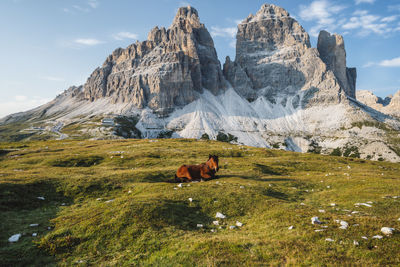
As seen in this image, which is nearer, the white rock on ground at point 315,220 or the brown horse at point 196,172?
the white rock on ground at point 315,220

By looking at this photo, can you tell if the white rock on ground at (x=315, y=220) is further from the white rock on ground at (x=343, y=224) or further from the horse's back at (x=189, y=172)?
the horse's back at (x=189, y=172)

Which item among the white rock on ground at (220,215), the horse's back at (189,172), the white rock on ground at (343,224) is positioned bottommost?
the white rock on ground at (220,215)

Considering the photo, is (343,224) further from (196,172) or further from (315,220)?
(196,172)

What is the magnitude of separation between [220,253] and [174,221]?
466cm

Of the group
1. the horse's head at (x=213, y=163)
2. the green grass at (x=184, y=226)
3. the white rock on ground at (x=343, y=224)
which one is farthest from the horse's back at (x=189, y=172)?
the white rock on ground at (x=343, y=224)

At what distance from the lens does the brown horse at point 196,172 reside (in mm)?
24172

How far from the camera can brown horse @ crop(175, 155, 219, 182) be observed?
24.2m

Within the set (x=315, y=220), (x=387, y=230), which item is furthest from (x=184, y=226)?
(x=387, y=230)

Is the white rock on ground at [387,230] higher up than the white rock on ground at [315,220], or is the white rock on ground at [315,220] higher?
the white rock on ground at [387,230]

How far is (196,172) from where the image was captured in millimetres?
24656

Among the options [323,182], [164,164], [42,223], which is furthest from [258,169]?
[42,223]

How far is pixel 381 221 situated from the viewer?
1121cm

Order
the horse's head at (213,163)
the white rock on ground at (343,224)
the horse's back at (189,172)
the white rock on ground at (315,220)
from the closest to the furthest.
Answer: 1. the white rock on ground at (343,224)
2. the white rock on ground at (315,220)
3. the horse's back at (189,172)
4. the horse's head at (213,163)

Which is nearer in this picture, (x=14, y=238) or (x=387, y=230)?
(x=387, y=230)
